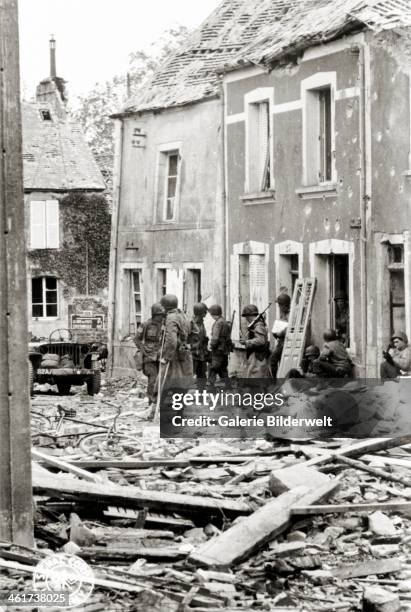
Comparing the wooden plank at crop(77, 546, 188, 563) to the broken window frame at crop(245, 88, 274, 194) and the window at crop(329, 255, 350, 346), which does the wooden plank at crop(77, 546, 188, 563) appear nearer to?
the window at crop(329, 255, 350, 346)

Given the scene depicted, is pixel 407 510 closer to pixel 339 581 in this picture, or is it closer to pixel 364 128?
pixel 339 581

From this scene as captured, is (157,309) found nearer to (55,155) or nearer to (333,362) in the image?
(333,362)

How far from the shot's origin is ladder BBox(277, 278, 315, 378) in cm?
2297

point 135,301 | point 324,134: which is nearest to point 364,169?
point 324,134

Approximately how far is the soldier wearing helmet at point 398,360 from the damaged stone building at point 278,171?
1422mm

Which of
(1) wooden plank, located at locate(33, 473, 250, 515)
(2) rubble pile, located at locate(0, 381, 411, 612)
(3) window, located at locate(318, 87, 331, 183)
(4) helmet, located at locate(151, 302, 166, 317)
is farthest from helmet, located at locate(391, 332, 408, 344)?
(1) wooden plank, located at locate(33, 473, 250, 515)

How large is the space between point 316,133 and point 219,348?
468 cm

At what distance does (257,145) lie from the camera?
26250 millimetres

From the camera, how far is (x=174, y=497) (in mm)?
10438

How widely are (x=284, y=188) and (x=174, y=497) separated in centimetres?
1505

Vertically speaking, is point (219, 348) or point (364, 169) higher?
point (364, 169)

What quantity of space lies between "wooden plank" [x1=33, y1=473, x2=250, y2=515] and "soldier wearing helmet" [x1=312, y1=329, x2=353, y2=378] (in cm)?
959

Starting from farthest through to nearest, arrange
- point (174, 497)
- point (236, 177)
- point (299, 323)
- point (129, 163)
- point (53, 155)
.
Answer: point (53, 155), point (129, 163), point (236, 177), point (299, 323), point (174, 497)

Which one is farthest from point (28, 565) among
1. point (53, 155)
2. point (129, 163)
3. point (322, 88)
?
point (53, 155)
